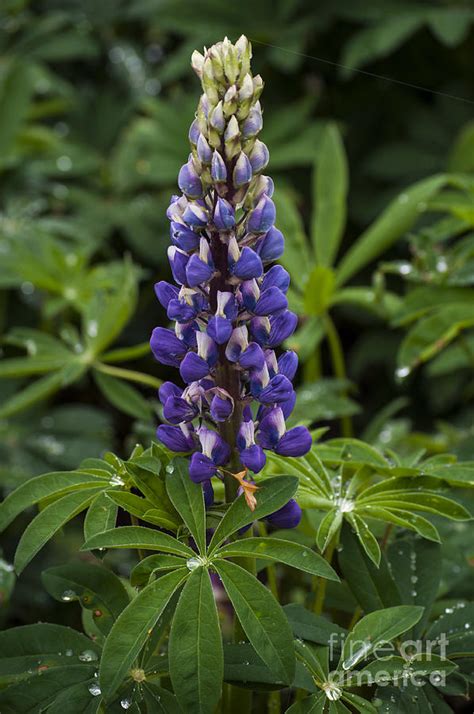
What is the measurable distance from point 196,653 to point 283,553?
0.18 meters

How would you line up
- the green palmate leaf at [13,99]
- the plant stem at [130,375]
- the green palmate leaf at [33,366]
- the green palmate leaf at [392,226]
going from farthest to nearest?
the green palmate leaf at [13,99] → the green palmate leaf at [392,226] → the green palmate leaf at [33,366] → the plant stem at [130,375]

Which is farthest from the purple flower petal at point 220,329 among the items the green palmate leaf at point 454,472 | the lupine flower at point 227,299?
the green palmate leaf at point 454,472

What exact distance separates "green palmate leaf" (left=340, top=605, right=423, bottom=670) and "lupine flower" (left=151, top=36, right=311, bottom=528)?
0.19 metres

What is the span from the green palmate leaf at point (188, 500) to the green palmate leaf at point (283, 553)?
1.6 inches

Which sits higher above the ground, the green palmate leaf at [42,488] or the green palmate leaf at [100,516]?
the green palmate leaf at [42,488]

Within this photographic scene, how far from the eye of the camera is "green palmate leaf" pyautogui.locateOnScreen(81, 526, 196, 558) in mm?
1229

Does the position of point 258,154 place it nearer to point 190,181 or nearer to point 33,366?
point 190,181

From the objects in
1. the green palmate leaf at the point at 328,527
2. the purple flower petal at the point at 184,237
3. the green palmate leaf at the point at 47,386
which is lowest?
the green palmate leaf at the point at 328,527

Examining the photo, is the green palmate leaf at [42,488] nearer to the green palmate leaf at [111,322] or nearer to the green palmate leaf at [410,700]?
the green palmate leaf at [410,700]

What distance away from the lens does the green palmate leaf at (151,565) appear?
4.16 feet

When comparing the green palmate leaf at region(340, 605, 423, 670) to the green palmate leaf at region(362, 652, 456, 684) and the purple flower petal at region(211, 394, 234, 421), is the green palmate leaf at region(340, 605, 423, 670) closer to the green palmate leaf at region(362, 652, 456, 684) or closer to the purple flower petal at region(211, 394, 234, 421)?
the green palmate leaf at region(362, 652, 456, 684)

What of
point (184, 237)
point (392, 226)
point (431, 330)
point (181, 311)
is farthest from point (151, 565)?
point (392, 226)

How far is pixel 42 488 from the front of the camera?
141 centimetres

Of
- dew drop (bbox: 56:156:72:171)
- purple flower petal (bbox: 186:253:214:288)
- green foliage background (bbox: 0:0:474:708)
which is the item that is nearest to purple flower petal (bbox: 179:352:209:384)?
purple flower petal (bbox: 186:253:214:288)
